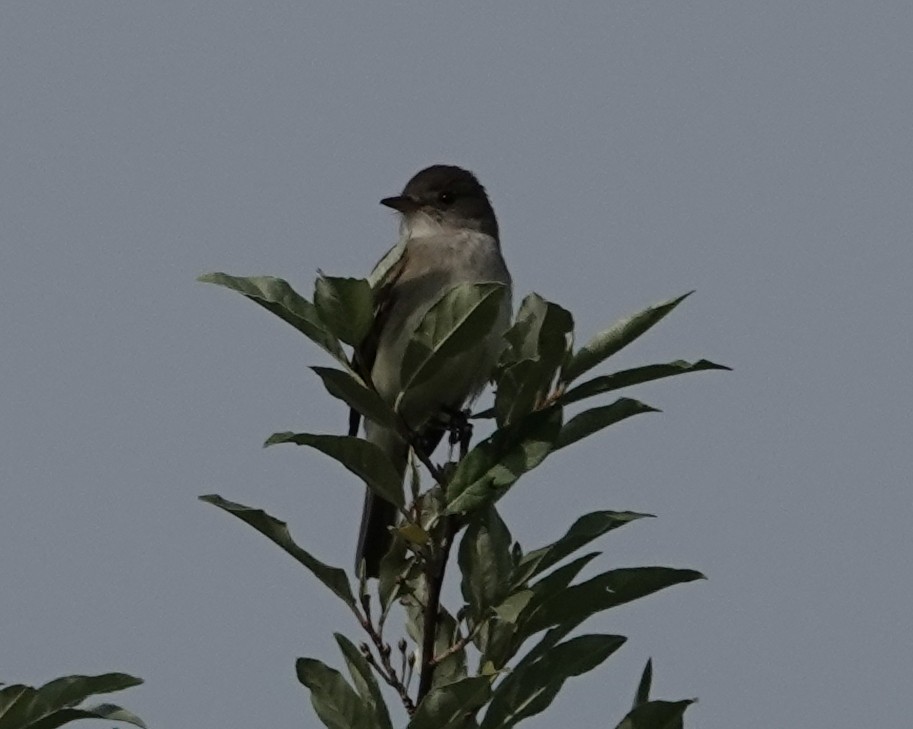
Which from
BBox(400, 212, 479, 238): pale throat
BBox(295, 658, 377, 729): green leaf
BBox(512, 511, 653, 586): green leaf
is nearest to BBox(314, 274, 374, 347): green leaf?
BBox(512, 511, 653, 586): green leaf

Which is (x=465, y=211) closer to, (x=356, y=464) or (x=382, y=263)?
(x=382, y=263)

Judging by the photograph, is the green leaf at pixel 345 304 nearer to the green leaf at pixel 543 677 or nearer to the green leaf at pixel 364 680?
the green leaf at pixel 364 680

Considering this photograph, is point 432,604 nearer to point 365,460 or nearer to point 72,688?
point 365,460

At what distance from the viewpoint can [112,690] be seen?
3.02 m

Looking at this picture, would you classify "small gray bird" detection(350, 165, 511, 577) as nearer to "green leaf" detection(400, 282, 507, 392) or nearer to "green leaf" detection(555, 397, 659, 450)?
"green leaf" detection(400, 282, 507, 392)

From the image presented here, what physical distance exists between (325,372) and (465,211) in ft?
14.4

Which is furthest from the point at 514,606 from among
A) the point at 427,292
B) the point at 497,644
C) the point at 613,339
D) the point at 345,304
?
the point at 427,292

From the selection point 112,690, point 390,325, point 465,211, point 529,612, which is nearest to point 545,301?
point 529,612

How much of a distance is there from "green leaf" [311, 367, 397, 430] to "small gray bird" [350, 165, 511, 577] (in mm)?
263

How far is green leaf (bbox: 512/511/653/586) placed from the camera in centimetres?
320

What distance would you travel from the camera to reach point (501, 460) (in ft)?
10.4

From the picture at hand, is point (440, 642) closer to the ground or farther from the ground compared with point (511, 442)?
closer to the ground

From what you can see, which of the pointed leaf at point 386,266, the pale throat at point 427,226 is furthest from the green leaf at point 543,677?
the pale throat at point 427,226

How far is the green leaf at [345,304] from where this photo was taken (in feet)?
10.6
